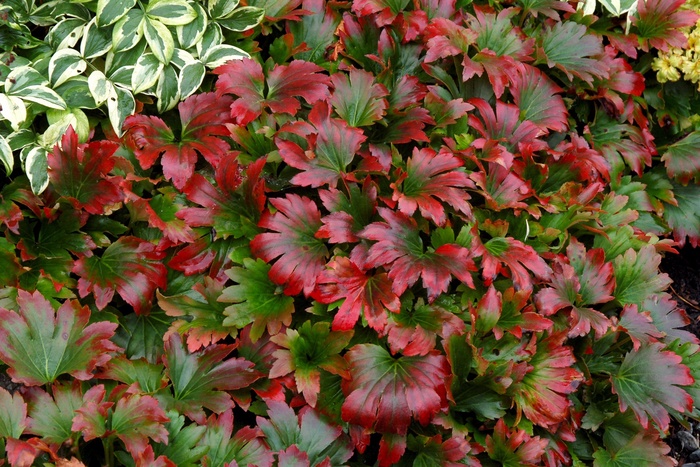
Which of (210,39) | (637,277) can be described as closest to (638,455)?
(637,277)

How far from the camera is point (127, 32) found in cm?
241

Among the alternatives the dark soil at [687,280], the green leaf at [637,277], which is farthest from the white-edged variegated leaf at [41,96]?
the dark soil at [687,280]

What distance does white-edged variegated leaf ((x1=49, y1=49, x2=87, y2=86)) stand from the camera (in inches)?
93.2

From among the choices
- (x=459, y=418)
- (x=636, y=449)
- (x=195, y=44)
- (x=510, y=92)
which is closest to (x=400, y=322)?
(x=459, y=418)

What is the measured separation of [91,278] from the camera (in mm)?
2051

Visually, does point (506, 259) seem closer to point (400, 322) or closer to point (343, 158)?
point (400, 322)

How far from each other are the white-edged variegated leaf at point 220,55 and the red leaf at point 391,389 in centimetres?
122

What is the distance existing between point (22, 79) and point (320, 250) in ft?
4.05

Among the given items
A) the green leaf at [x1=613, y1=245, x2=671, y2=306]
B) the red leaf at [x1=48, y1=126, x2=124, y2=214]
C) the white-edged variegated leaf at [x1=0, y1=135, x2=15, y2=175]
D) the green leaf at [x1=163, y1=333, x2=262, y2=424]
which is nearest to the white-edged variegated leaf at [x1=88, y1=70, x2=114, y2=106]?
the red leaf at [x1=48, y1=126, x2=124, y2=214]

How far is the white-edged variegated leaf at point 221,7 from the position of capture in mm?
2508

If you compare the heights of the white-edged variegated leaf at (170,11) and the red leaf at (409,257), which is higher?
the white-edged variegated leaf at (170,11)

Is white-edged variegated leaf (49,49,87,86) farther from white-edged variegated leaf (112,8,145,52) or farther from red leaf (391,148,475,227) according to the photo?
red leaf (391,148,475,227)

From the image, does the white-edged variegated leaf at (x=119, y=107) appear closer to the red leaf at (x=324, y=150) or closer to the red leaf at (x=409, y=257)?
the red leaf at (x=324, y=150)

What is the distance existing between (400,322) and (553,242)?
0.75 metres
